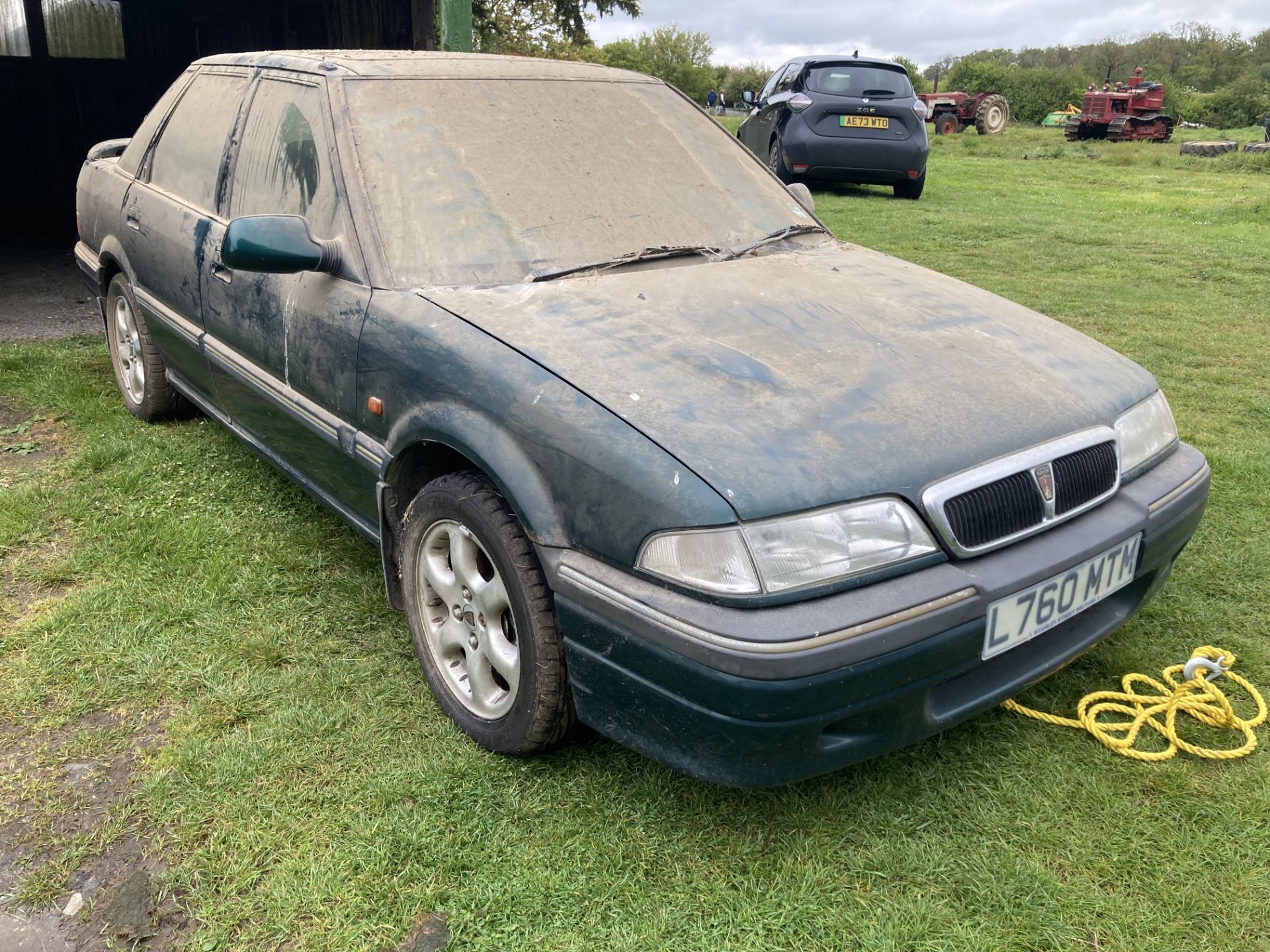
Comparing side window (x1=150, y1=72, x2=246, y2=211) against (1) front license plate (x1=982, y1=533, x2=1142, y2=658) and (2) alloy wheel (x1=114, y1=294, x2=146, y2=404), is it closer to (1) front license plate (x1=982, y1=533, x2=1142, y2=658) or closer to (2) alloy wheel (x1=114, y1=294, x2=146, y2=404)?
(2) alloy wheel (x1=114, y1=294, x2=146, y2=404)

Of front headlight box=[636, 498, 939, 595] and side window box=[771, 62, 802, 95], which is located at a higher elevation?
side window box=[771, 62, 802, 95]

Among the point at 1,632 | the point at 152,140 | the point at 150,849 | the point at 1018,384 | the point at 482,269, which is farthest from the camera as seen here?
the point at 152,140

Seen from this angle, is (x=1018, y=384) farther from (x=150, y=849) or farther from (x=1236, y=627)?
(x=150, y=849)

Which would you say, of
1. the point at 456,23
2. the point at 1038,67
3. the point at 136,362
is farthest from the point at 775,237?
the point at 1038,67

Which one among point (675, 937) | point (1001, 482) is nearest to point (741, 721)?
point (675, 937)

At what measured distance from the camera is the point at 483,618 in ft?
7.59

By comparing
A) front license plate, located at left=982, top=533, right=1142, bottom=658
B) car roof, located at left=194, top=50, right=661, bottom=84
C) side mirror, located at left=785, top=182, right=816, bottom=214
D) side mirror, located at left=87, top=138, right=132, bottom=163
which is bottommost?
front license plate, located at left=982, top=533, right=1142, bottom=658

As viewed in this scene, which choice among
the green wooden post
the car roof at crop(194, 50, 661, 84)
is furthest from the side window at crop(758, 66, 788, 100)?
the car roof at crop(194, 50, 661, 84)

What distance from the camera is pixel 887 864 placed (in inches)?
80.2

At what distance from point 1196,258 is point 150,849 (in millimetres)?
9068

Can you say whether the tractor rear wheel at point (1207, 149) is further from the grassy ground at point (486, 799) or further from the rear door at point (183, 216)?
the rear door at point (183, 216)

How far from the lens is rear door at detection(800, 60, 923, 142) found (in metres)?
10.6

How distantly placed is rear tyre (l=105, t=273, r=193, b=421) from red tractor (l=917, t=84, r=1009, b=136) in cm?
2678

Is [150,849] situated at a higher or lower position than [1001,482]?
lower
